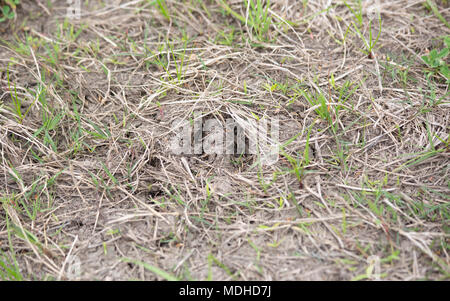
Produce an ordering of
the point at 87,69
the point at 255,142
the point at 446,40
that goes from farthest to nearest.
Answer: the point at 87,69 < the point at 446,40 < the point at 255,142

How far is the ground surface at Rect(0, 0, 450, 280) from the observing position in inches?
71.8

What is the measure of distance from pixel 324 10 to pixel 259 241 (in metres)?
1.56

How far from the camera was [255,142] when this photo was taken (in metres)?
2.15

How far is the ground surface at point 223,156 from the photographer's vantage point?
182 cm

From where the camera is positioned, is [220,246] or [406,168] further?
[406,168]

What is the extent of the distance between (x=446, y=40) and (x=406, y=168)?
87 cm

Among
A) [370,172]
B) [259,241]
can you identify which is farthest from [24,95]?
[370,172]

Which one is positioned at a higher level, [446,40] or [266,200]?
[446,40]

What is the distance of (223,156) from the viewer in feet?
7.09

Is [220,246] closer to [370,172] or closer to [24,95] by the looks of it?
[370,172]

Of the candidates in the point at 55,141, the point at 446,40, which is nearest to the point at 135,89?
the point at 55,141

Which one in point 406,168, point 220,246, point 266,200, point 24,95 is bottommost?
point 220,246

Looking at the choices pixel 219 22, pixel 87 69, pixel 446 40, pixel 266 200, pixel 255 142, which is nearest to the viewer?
pixel 266 200

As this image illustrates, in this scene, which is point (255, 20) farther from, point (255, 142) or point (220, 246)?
point (220, 246)
